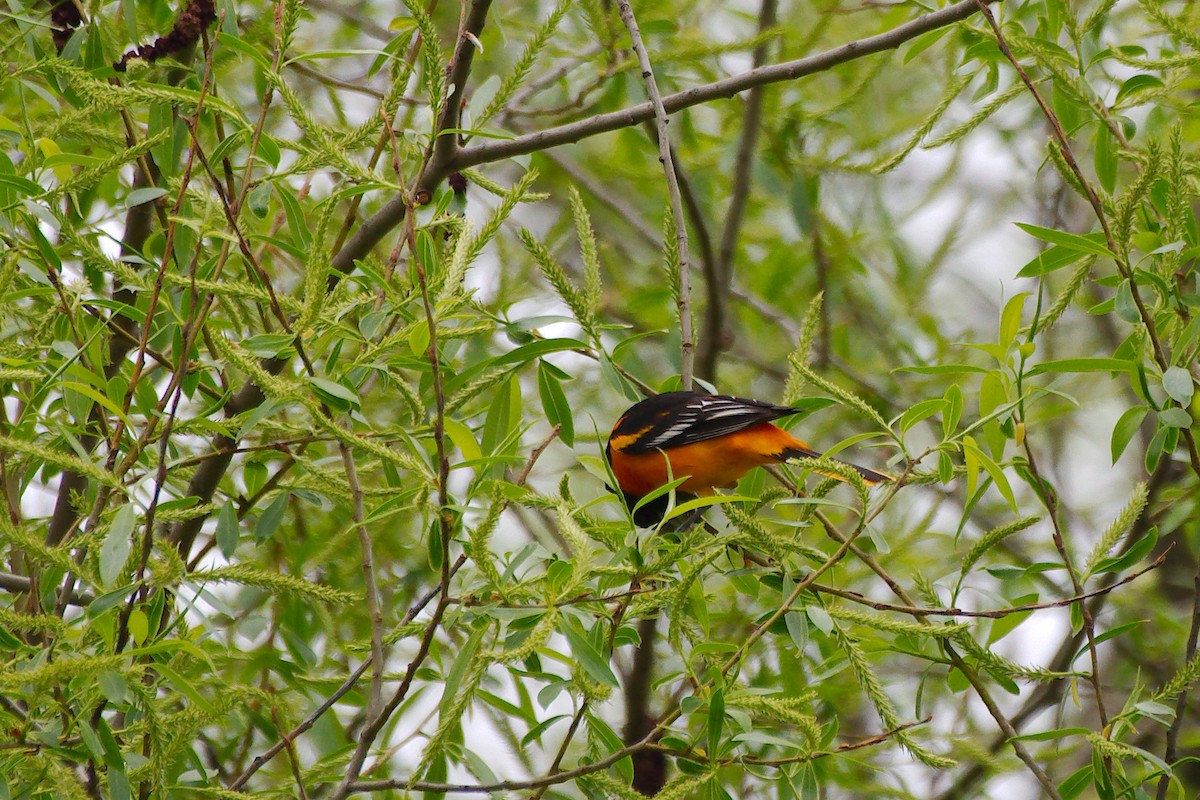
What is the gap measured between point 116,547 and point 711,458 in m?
2.28

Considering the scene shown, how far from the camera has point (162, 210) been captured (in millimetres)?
2762

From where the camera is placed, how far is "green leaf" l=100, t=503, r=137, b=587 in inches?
67.4

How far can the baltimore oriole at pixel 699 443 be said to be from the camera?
11.6 feet

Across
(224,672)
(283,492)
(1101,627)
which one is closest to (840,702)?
(1101,627)

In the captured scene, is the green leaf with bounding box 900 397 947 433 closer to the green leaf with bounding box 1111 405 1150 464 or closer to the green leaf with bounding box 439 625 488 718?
the green leaf with bounding box 1111 405 1150 464

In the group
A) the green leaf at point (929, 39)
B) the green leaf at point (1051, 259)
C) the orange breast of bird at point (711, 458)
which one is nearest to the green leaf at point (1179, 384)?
the green leaf at point (1051, 259)

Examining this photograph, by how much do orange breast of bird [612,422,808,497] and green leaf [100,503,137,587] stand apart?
6.75 ft

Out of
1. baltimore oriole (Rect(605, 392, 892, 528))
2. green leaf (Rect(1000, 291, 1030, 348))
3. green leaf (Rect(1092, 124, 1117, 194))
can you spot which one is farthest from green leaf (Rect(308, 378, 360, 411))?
green leaf (Rect(1092, 124, 1117, 194))

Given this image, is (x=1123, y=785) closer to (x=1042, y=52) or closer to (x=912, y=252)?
(x=1042, y=52)

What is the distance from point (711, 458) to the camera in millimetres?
3750

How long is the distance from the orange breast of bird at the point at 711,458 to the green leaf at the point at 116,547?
81.0 inches

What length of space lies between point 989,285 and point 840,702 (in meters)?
4.17

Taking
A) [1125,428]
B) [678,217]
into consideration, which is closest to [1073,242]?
[1125,428]

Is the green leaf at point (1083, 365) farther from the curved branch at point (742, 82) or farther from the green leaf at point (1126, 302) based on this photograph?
the curved branch at point (742, 82)
